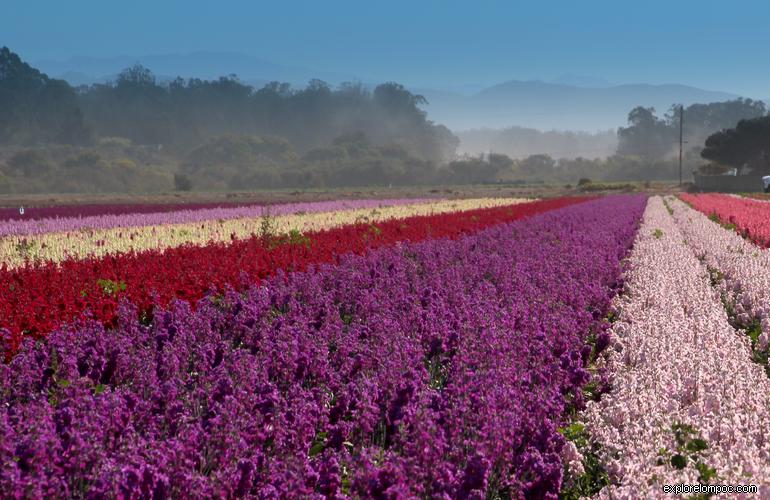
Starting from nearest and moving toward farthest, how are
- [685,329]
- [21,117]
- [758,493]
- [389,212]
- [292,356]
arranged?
[758,493] < [292,356] < [685,329] < [389,212] < [21,117]

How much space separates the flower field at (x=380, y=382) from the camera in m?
3.56

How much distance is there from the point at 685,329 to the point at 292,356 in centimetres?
369

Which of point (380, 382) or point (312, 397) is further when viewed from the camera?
point (380, 382)

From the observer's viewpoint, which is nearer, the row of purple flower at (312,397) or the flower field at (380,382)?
the row of purple flower at (312,397)

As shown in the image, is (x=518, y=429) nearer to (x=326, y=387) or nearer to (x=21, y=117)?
(x=326, y=387)

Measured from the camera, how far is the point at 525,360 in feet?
18.5

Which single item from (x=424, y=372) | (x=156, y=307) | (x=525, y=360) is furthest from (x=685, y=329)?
(x=156, y=307)

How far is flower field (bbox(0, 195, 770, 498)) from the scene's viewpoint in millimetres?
3562

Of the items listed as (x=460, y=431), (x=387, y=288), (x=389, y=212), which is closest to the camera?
(x=460, y=431)

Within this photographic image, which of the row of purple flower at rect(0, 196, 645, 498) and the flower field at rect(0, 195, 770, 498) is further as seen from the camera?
the flower field at rect(0, 195, 770, 498)

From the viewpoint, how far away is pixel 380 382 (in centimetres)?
488

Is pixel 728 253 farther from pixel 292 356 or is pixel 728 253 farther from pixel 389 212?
pixel 389 212

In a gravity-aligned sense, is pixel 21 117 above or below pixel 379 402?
above

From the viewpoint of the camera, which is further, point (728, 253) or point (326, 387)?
point (728, 253)
